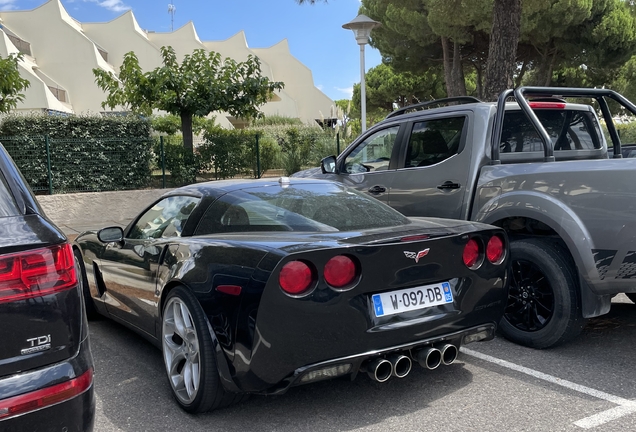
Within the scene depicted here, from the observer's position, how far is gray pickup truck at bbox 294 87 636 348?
3.92 m

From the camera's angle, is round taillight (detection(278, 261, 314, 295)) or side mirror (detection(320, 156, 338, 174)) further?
side mirror (detection(320, 156, 338, 174))

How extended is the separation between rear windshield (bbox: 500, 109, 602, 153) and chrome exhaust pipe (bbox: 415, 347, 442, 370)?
253 centimetres

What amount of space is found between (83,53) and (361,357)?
5449 centimetres

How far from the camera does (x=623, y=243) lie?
12.5 feet

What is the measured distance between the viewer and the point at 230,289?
3055mm

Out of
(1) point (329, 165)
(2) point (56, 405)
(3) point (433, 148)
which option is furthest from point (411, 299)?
(1) point (329, 165)

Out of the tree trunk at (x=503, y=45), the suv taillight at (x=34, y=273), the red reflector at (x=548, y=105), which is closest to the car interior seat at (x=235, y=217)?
the suv taillight at (x=34, y=273)

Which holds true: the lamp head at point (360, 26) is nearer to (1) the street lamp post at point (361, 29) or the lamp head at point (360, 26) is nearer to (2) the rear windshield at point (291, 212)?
(1) the street lamp post at point (361, 29)

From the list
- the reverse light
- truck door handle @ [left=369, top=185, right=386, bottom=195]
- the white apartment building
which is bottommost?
the reverse light

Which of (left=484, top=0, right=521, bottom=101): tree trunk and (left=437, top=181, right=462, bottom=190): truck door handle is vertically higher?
(left=484, top=0, right=521, bottom=101): tree trunk

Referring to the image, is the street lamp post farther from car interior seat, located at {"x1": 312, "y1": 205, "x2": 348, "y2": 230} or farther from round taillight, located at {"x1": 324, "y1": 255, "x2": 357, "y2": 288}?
round taillight, located at {"x1": 324, "y1": 255, "x2": 357, "y2": 288}

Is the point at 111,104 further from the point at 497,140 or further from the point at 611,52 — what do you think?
the point at 611,52

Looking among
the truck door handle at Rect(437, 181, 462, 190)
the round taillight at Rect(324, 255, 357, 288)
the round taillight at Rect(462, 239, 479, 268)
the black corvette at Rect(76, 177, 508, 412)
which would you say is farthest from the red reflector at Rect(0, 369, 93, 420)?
the truck door handle at Rect(437, 181, 462, 190)

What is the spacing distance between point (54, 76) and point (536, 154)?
5312 centimetres
